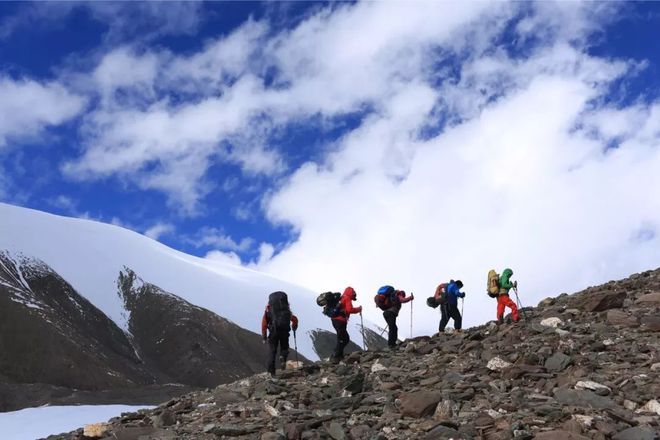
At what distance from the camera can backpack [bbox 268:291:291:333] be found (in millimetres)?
18469

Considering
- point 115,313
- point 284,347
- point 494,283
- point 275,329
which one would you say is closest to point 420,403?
point 275,329

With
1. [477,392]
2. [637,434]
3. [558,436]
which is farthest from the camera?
[477,392]

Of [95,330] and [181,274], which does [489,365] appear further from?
[181,274]

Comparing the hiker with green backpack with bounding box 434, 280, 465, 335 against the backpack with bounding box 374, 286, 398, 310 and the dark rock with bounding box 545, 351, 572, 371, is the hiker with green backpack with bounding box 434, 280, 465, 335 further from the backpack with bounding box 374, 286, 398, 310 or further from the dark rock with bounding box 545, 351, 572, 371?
the dark rock with bounding box 545, 351, 572, 371

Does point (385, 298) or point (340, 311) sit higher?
point (385, 298)

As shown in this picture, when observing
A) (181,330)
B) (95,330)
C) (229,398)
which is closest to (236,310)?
(181,330)

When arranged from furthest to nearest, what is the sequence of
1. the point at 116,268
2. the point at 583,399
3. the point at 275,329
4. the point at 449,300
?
the point at 116,268 → the point at 449,300 → the point at 275,329 → the point at 583,399

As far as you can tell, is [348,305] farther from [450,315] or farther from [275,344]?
[450,315]

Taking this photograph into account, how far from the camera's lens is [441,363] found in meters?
16.3

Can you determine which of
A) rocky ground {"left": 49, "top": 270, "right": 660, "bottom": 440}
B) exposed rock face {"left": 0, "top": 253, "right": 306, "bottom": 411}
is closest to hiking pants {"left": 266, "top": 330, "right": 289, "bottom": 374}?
rocky ground {"left": 49, "top": 270, "right": 660, "bottom": 440}

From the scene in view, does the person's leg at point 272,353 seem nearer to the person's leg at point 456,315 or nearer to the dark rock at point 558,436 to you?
the person's leg at point 456,315

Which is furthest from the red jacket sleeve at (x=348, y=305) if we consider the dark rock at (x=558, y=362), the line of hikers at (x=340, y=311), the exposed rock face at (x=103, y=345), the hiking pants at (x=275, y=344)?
the exposed rock face at (x=103, y=345)

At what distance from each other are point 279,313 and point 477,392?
7.12 meters

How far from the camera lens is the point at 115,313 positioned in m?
140
